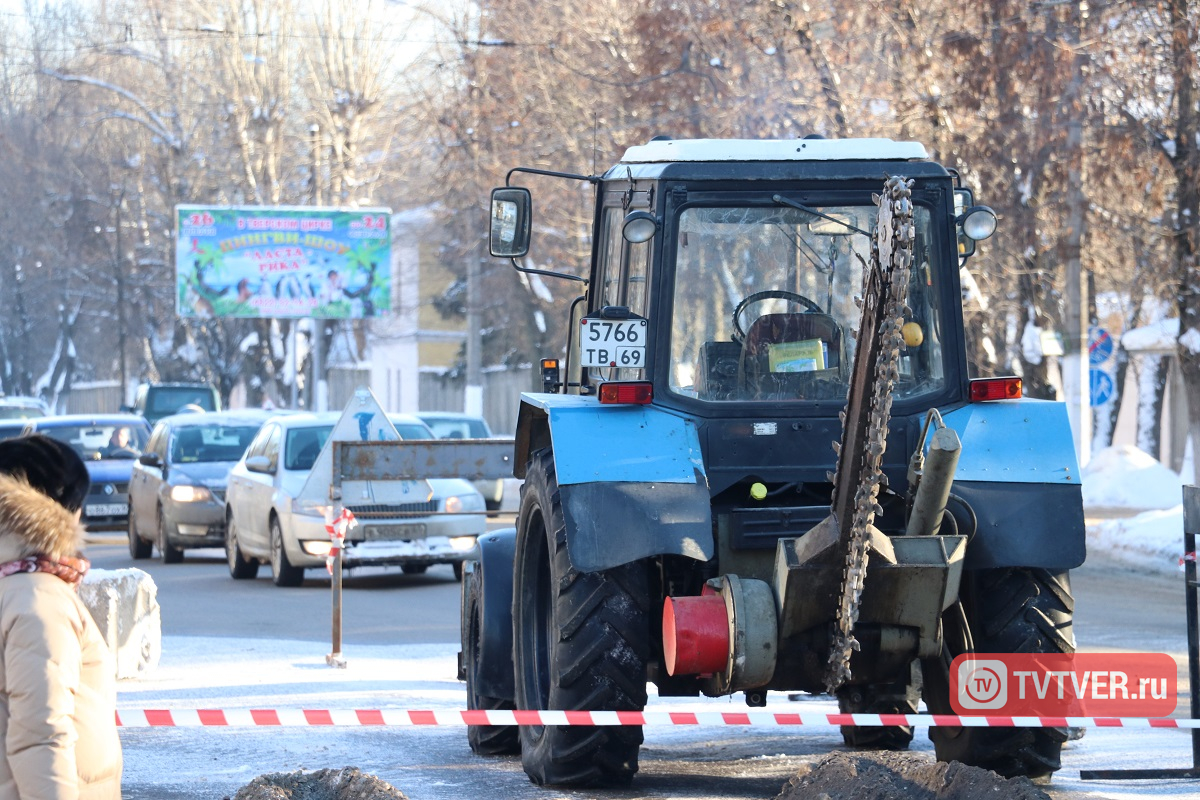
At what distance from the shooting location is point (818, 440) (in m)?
6.67

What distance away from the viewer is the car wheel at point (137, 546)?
2027cm

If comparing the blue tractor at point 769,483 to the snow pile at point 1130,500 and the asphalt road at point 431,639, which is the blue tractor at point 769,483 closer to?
the asphalt road at point 431,639

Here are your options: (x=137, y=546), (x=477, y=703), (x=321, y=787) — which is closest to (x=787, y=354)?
(x=477, y=703)

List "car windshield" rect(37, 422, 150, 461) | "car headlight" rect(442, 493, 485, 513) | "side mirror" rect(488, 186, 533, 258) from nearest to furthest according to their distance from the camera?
"side mirror" rect(488, 186, 533, 258) < "car headlight" rect(442, 493, 485, 513) < "car windshield" rect(37, 422, 150, 461)

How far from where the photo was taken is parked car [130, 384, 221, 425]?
3600 centimetres

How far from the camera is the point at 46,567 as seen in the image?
369cm

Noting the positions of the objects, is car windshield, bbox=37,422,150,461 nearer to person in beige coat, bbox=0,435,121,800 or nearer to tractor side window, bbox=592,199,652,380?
tractor side window, bbox=592,199,652,380

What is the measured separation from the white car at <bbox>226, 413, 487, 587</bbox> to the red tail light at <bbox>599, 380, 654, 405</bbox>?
28.8 ft

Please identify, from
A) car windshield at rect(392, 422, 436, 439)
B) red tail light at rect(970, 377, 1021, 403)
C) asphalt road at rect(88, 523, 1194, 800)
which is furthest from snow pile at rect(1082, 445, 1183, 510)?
red tail light at rect(970, 377, 1021, 403)

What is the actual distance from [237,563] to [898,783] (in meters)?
12.6

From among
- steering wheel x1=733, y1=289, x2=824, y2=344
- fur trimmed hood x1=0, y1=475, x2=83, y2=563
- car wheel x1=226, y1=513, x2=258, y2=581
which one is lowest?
car wheel x1=226, y1=513, x2=258, y2=581

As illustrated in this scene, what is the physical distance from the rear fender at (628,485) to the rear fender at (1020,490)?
1002 mm

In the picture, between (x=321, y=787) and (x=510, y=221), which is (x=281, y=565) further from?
(x=321, y=787)

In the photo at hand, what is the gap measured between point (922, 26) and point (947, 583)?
17.5 metres
